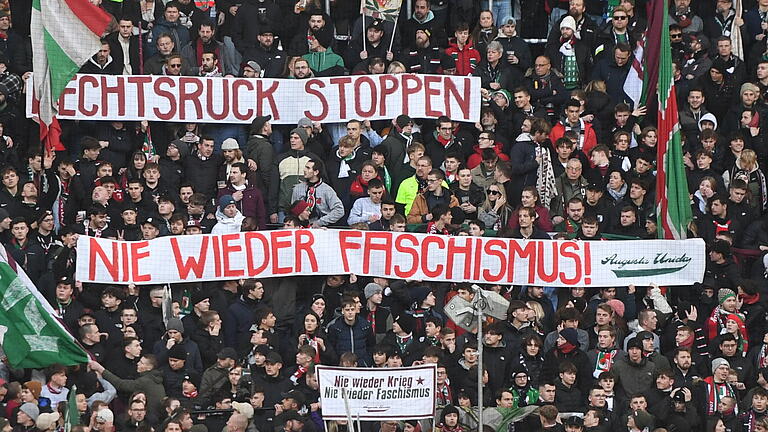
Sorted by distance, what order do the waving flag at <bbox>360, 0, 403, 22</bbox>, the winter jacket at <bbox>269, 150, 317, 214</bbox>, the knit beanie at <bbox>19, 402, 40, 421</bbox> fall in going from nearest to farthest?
the knit beanie at <bbox>19, 402, 40, 421</bbox> → the winter jacket at <bbox>269, 150, 317, 214</bbox> → the waving flag at <bbox>360, 0, 403, 22</bbox>

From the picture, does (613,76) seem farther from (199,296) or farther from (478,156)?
(199,296)

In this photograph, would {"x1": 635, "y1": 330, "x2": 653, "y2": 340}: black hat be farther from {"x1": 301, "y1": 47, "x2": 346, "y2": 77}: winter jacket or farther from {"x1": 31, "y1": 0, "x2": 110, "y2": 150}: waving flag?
{"x1": 31, "y1": 0, "x2": 110, "y2": 150}: waving flag

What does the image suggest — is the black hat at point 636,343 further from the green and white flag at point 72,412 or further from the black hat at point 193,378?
the green and white flag at point 72,412

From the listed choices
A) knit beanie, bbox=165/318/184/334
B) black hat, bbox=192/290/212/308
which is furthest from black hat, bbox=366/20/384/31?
knit beanie, bbox=165/318/184/334

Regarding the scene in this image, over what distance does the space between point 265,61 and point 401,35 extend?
181 cm

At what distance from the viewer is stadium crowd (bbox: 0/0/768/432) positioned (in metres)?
24.0

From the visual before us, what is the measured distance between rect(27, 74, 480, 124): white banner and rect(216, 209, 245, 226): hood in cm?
191

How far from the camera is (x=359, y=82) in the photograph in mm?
27766

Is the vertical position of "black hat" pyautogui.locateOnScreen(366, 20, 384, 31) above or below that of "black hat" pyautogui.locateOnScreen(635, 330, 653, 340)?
above

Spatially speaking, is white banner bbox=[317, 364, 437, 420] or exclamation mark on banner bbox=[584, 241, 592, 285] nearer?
white banner bbox=[317, 364, 437, 420]

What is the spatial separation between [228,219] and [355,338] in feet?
7.05

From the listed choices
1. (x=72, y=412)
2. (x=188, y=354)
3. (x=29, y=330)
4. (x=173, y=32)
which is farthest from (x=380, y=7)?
(x=72, y=412)

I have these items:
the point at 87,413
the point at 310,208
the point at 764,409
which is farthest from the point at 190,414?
the point at 764,409

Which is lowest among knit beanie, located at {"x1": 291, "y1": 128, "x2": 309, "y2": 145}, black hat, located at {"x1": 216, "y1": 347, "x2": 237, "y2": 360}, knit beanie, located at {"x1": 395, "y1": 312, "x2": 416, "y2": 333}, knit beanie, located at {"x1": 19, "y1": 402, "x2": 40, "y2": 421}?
knit beanie, located at {"x1": 19, "y1": 402, "x2": 40, "y2": 421}
